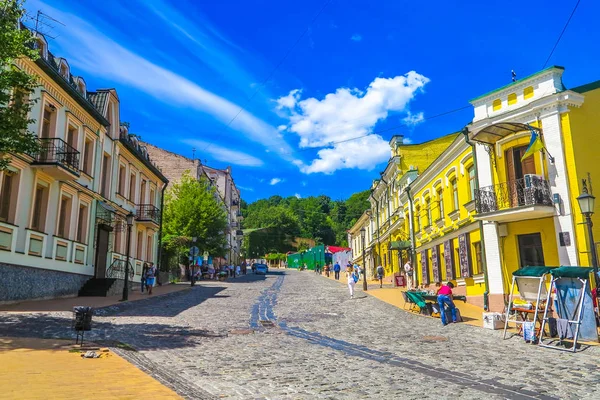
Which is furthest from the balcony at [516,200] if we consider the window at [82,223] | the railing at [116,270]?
the railing at [116,270]

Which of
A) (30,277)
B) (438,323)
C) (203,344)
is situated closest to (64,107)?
(30,277)

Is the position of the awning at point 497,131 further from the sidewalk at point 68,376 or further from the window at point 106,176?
the window at point 106,176

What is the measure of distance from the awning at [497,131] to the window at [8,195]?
15968mm

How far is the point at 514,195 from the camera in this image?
50.4 feet

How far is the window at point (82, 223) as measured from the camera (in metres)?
20.7

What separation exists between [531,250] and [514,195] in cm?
203

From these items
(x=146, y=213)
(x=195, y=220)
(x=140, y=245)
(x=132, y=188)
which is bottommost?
(x=140, y=245)

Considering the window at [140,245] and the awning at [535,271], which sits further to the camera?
the window at [140,245]

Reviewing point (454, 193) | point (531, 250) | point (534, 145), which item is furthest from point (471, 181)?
point (534, 145)

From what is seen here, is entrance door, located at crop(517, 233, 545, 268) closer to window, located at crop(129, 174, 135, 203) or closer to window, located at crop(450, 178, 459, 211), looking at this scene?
window, located at crop(450, 178, 459, 211)

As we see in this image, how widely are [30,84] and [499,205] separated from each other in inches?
568

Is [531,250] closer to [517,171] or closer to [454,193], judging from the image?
[517,171]

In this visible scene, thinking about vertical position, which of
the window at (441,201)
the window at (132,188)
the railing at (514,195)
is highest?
the window at (132,188)

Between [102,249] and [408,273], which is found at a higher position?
[102,249]
